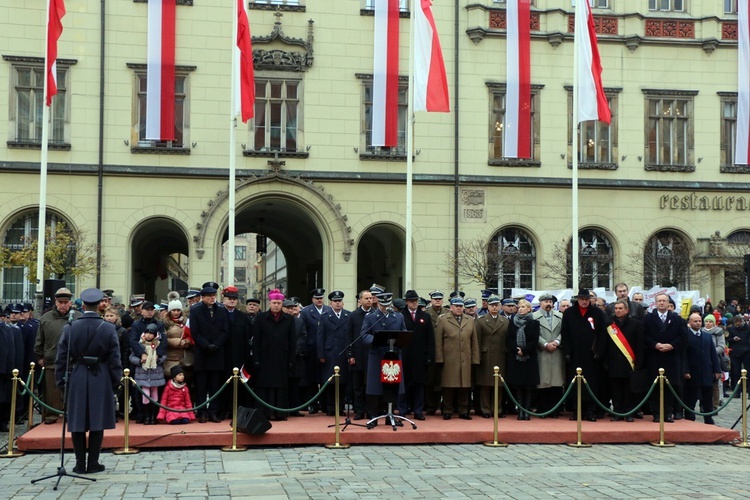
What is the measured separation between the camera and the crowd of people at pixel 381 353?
15.4 meters

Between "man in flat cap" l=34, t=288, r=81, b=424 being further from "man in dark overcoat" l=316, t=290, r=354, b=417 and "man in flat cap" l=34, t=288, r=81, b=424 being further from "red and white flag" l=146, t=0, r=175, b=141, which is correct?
"red and white flag" l=146, t=0, r=175, b=141

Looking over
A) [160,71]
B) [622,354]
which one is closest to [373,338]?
[622,354]

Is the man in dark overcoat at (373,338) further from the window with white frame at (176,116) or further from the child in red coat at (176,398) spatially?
the window with white frame at (176,116)

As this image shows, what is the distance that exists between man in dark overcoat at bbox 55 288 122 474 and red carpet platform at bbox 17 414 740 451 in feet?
6.26

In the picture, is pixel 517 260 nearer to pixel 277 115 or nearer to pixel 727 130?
pixel 727 130

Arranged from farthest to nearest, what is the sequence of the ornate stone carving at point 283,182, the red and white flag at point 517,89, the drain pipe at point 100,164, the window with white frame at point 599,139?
the window with white frame at point 599,139, the ornate stone carving at point 283,182, the drain pipe at point 100,164, the red and white flag at point 517,89

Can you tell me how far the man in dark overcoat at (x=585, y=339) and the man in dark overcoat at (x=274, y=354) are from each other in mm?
4467

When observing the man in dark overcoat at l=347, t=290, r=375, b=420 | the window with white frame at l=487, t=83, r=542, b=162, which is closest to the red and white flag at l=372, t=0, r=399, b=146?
the window with white frame at l=487, t=83, r=542, b=162

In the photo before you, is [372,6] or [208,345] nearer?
[208,345]

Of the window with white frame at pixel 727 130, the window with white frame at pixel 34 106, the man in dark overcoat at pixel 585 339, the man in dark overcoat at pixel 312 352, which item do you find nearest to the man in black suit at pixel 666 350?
the man in dark overcoat at pixel 585 339

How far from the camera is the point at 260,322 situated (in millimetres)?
15727

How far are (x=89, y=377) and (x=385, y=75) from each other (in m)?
16.0

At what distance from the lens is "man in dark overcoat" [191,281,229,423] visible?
50.4 ft

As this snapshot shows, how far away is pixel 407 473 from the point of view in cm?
1189
